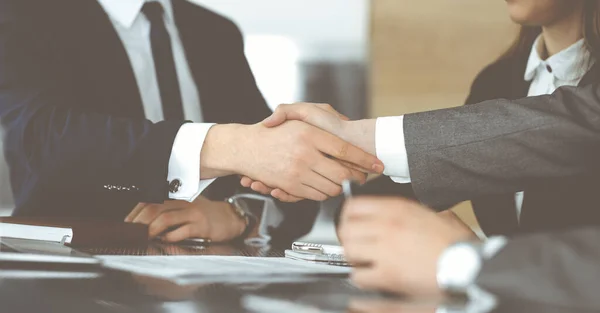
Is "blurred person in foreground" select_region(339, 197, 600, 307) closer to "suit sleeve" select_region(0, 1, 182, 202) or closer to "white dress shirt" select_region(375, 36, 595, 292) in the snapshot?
"white dress shirt" select_region(375, 36, 595, 292)

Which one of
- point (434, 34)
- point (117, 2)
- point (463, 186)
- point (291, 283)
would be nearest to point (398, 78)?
point (434, 34)

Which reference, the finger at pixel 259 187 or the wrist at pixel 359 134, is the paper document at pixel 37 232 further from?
the wrist at pixel 359 134

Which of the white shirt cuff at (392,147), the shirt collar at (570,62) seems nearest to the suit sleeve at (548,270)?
the white shirt cuff at (392,147)

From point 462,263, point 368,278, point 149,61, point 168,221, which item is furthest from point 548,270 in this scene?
point 149,61

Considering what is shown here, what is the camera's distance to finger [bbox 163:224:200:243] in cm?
159

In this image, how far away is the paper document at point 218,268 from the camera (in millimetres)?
875

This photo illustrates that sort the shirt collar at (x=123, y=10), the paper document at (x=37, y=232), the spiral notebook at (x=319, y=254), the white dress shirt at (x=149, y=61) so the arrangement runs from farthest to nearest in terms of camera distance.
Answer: the shirt collar at (x=123, y=10)
the white dress shirt at (x=149, y=61)
the paper document at (x=37, y=232)
the spiral notebook at (x=319, y=254)

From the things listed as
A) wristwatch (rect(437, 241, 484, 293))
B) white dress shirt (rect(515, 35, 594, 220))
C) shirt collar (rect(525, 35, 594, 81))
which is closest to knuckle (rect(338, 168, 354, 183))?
white dress shirt (rect(515, 35, 594, 220))

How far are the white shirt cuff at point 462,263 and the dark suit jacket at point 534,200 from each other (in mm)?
713

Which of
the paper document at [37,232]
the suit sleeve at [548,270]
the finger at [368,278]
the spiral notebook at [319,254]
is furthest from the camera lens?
the paper document at [37,232]

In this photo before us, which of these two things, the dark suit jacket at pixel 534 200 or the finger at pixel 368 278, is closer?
the finger at pixel 368 278

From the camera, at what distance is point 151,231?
5.25 feet

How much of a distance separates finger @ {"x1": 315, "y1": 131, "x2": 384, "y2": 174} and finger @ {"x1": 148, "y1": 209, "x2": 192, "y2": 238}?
34cm

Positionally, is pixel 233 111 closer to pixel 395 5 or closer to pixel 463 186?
pixel 395 5
